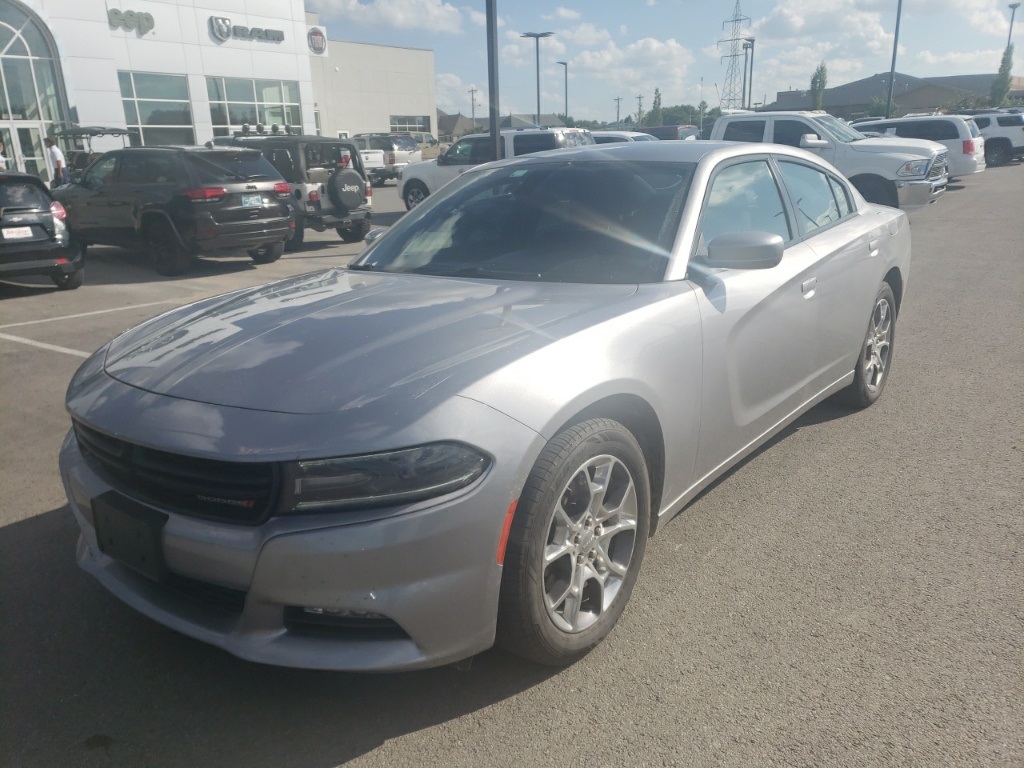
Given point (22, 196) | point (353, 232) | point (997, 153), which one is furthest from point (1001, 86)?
point (22, 196)

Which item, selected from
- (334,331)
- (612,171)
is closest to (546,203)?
(612,171)

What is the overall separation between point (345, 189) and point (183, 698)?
11550mm

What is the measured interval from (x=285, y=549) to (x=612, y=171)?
233 cm

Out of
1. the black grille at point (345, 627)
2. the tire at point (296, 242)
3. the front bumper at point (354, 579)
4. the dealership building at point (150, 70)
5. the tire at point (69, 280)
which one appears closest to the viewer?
the front bumper at point (354, 579)

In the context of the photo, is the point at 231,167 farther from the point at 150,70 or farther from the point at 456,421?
the point at 150,70

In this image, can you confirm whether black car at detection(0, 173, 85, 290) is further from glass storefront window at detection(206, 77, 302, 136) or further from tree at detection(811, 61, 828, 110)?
tree at detection(811, 61, 828, 110)

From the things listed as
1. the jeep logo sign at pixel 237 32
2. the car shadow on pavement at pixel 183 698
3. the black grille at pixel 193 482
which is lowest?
the car shadow on pavement at pixel 183 698

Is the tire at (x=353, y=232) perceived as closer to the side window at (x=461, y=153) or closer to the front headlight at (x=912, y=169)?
the side window at (x=461, y=153)

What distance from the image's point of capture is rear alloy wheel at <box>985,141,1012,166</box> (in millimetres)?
31750

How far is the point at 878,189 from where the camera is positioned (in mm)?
14758

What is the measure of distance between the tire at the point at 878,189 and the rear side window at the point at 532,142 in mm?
6123

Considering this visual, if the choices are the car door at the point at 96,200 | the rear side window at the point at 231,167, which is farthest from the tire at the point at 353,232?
the car door at the point at 96,200

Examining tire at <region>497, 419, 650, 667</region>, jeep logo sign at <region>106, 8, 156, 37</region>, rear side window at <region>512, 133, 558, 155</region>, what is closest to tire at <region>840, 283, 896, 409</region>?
tire at <region>497, 419, 650, 667</region>

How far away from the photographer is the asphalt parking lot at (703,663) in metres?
2.25
